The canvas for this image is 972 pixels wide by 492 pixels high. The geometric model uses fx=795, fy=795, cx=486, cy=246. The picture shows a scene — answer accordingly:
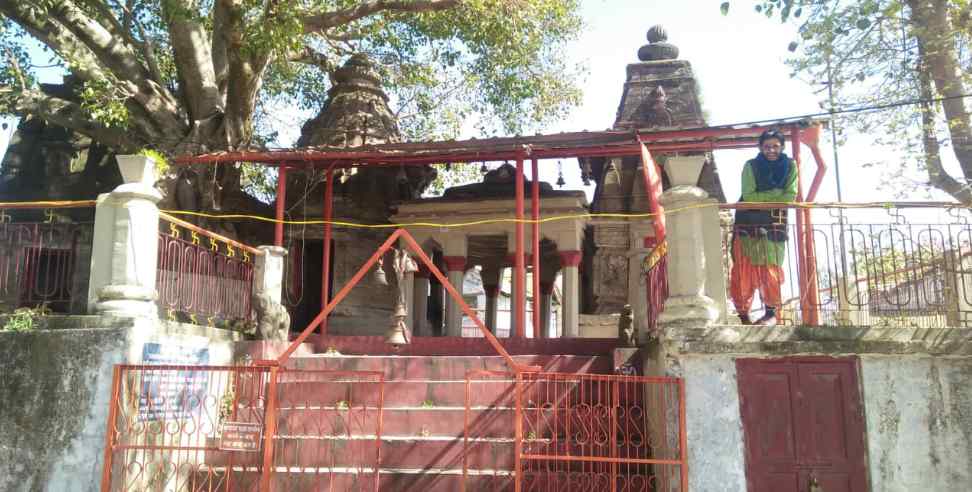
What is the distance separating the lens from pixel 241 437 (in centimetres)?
682

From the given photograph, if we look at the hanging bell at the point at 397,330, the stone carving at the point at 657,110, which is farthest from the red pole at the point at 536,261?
the stone carving at the point at 657,110

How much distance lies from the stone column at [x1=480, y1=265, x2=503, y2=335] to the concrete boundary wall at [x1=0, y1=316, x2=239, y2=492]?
11698 millimetres

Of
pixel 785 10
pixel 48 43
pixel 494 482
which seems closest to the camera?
pixel 494 482

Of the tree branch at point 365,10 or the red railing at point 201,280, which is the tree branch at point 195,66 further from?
the red railing at point 201,280

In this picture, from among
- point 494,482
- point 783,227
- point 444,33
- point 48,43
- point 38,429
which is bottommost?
point 494,482

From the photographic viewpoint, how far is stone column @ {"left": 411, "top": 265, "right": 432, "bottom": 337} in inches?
605

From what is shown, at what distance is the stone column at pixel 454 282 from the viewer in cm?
1448

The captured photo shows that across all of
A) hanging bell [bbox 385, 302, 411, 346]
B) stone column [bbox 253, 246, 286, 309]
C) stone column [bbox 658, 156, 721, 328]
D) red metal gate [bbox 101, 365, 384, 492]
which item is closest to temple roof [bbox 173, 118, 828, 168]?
stone column [bbox 253, 246, 286, 309]

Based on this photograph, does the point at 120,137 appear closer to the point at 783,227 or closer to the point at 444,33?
the point at 444,33

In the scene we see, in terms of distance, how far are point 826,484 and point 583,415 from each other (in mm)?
2140

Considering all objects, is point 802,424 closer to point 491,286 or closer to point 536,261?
point 536,261

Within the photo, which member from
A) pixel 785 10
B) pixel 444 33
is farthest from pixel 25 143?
pixel 785 10

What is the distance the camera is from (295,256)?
1503cm

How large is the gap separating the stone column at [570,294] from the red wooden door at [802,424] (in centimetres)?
643
